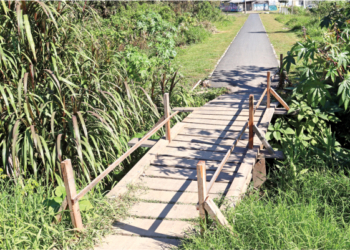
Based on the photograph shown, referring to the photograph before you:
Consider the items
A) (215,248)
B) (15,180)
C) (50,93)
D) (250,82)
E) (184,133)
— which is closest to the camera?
(215,248)

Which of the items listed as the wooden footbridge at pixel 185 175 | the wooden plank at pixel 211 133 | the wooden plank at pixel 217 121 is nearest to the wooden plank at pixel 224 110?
the wooden footbridge at pixel 185 175

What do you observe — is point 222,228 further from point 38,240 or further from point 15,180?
point 15,180

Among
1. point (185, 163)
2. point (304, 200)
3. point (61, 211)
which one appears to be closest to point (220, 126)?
point (185, 163)

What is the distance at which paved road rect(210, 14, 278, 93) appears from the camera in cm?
990

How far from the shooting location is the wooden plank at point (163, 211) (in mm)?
3588

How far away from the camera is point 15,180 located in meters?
3.71

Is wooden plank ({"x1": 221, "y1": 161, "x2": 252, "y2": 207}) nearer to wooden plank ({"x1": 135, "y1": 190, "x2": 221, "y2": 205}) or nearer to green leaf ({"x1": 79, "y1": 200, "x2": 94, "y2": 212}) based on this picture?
wooden plank ({"x1": 135, "y1": 190, "x2": 221, "y2": 205})

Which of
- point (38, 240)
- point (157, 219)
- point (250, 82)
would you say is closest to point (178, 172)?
A: point (157, 219)

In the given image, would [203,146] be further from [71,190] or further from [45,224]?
→ [45,224]

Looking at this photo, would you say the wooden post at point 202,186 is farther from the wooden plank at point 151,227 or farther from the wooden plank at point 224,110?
the wooden plank at point 224,110

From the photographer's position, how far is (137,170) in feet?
14.6

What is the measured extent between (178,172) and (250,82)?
6.17 metres

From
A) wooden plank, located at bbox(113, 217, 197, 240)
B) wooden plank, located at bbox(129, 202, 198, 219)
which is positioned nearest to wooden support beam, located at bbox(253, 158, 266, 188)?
wooden plank, located at bbox(129, 202, 198, 219)

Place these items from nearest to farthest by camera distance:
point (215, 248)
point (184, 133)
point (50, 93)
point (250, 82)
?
1. point (215, 248)
2. point (50, 93)
3. point (184, 133)
4. point (250, 82)
